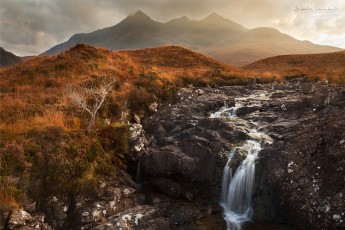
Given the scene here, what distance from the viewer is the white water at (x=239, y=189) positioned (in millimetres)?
15711

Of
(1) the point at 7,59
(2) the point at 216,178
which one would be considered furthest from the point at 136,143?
(1) the point at 7,59

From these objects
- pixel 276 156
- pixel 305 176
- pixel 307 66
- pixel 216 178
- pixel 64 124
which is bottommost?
pixel 216 178

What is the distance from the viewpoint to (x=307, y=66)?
50.2m

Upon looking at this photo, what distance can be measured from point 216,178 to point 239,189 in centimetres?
141

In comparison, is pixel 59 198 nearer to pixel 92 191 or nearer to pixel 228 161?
Result: pixel 92 191

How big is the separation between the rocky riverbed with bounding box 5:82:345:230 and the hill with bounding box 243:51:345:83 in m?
18.7

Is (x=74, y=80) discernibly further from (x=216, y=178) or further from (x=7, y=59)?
(x=7, y=59)

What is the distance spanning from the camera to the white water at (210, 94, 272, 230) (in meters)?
15.7

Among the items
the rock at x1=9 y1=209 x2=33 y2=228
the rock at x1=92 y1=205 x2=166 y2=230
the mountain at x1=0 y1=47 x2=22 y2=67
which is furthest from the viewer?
the mountain at x1=0 y1=47 x2=22 y2=67

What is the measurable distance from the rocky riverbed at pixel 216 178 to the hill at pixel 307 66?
736 inches

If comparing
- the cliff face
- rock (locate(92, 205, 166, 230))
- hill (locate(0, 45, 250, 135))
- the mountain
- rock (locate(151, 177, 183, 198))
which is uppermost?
the mountain

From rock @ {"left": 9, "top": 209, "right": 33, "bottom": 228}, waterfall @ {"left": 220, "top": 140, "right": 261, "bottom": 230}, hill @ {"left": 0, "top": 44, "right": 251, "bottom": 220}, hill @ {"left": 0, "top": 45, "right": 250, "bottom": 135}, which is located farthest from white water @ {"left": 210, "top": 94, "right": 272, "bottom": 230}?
hill @ {"left": 0, "top": 45, "right": 250, "bottom": 135}

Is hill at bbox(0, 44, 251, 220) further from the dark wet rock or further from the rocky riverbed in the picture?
the dark wet rock

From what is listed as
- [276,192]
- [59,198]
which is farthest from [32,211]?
[276,192]
